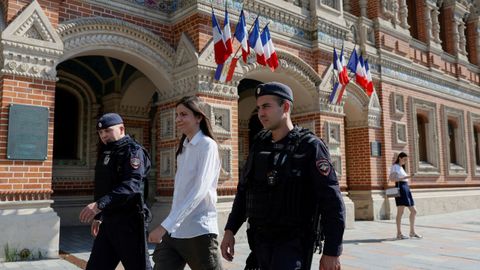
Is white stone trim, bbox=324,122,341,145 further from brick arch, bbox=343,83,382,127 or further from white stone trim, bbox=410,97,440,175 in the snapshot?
white stone trim, bbox=410,97,440,175

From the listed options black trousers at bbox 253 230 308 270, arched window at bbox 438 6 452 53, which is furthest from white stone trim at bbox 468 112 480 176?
black trousers at bbox 253 230 308 270

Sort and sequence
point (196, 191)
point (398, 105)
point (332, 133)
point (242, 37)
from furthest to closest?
point (398, 105), point (332, 133), point (242, 37), point (196, 191)

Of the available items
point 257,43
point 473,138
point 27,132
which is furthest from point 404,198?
point 473,138

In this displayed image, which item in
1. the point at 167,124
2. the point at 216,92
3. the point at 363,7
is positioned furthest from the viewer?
the point at 363,7

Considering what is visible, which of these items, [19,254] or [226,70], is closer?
[19,254]

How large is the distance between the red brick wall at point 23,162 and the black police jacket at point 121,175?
10.5 feet

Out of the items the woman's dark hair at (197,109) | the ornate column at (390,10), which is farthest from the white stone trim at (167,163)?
the ornate column at (390,10)

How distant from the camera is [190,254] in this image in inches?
123

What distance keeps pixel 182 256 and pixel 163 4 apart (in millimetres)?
6371

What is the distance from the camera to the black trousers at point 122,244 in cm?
341

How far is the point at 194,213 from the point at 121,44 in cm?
516

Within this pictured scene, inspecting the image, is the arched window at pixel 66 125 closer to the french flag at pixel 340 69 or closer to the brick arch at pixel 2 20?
the brick arch at pixel 2 20

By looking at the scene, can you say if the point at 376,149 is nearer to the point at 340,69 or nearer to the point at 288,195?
the point at 340,69

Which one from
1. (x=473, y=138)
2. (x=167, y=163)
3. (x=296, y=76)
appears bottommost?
(x=167, y=163)
